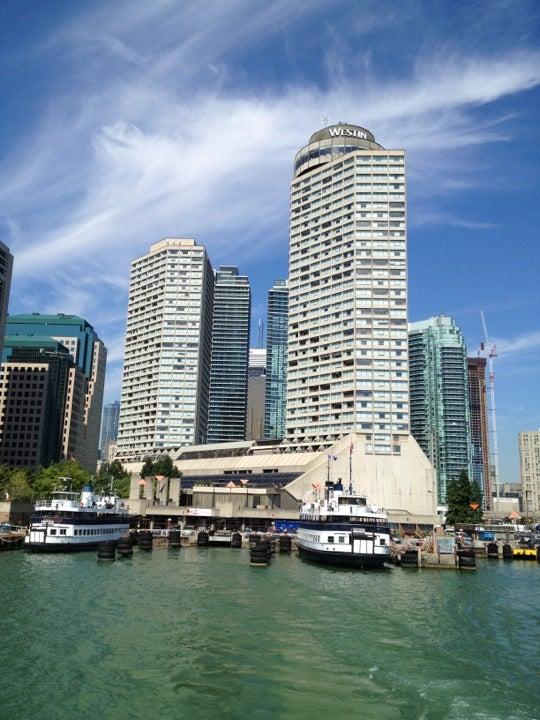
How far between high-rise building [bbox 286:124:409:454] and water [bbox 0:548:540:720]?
101 m

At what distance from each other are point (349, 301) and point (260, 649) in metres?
142

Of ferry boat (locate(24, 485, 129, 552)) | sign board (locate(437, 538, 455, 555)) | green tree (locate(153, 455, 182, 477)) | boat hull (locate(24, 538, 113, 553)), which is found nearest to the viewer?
boat hull (locate(24, 538, 113, 553))

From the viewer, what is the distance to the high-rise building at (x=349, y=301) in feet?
541

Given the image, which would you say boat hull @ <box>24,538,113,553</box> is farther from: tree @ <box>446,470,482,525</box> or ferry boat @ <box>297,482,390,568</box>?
tree @ <box>446,470,482,525</box>

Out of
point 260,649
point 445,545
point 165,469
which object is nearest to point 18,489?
point 165,469

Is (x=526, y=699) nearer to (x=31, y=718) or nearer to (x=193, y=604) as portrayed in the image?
(x=31, y=718)

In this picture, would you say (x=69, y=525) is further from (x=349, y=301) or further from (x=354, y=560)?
(x=349, y=301)

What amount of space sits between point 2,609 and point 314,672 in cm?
2582

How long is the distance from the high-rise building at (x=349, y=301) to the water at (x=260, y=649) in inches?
3968

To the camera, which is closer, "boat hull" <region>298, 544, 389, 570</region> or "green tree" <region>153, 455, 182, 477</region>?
"boat hull" <region>298, 544, 389, 570</region>

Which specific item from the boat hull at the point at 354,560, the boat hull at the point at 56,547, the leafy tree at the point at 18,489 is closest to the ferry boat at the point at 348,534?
the boat hull at the point at 354,560

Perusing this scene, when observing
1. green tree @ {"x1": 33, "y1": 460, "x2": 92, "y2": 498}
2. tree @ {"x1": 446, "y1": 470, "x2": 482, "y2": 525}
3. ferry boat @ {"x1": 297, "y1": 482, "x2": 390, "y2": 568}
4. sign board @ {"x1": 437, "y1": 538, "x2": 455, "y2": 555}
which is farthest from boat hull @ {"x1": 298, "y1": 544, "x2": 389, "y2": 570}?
tree @ {"x1": 446, "y1": 470, "x2": 482, "y2": 525}

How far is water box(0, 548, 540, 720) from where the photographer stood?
2762 centimetres

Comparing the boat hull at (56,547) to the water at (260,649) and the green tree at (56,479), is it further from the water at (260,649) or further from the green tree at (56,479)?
the green tree at (56,479)
